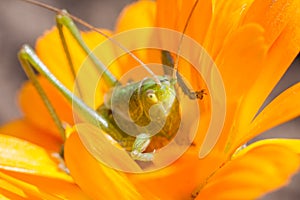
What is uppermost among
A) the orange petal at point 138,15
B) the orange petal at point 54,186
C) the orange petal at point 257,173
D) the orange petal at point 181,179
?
the orange petal at point 138,15

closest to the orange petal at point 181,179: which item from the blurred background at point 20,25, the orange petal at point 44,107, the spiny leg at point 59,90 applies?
the spiny leg at point 59,90

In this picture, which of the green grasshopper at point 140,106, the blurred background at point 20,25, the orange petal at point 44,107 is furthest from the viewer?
the blurred background at point 20,25

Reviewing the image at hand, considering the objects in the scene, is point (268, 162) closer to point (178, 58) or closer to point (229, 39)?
point (229, 39)

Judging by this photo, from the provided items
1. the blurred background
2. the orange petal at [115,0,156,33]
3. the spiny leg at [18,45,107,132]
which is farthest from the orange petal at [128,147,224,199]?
the blurred background

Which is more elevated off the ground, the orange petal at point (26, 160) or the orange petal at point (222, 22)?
the orange petal at point (222, 22)

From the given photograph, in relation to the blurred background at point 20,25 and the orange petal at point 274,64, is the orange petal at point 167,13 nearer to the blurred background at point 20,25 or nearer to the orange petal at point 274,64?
the orange petal at point 274,64

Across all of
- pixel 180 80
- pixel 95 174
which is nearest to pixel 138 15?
pixel 180 80
